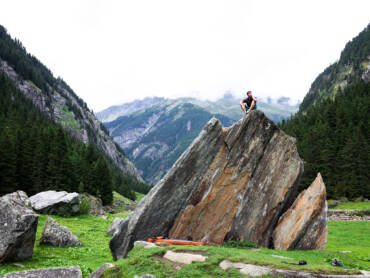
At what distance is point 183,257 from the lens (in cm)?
1524

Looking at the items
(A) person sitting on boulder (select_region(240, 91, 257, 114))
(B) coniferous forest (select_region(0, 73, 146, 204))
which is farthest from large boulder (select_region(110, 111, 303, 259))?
(B) coniferous forest (select_region(0, 73, 146, 204))

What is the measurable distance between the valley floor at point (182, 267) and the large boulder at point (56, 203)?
2656mm

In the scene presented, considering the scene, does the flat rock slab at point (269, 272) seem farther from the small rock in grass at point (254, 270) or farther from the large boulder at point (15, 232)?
the large boulder at point (15, 232)

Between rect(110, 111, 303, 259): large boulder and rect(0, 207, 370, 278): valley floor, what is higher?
rect(110, 111, 303, 259): large boulder

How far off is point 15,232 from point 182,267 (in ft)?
48.3

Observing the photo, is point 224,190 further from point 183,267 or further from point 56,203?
point 56,203

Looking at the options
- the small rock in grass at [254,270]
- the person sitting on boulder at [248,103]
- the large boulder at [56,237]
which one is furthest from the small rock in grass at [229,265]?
the large boulder at [56,237]

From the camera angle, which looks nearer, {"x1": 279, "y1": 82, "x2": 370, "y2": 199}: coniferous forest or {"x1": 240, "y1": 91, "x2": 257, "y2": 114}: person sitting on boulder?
{"x1": 240, "y1": 91, "x2": 257, "y2": 114}: person sitting on boulder

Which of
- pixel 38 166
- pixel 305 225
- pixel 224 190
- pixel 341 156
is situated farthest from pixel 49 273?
pixel 341 156

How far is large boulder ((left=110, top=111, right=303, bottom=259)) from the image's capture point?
23359 millimetres

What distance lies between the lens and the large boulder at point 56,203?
145 feet

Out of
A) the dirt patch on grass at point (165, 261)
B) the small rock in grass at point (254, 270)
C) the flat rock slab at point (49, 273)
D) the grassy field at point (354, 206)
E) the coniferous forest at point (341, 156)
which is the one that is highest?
the coniferous forest at point (341, 156)

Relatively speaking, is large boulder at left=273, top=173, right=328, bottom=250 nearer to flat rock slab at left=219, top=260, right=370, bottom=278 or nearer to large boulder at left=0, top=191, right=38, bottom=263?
flat rock slab at left=219, top=260, right=370, bottom=278

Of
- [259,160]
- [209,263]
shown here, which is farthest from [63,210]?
[209,263]
